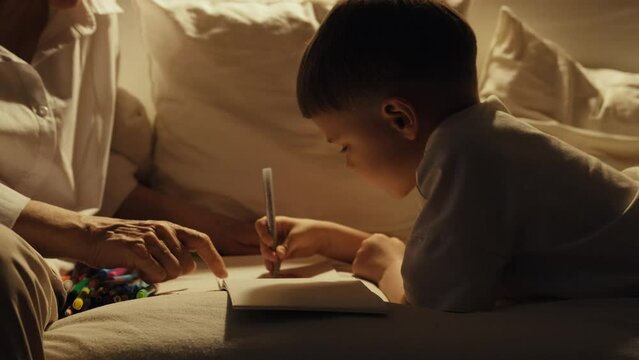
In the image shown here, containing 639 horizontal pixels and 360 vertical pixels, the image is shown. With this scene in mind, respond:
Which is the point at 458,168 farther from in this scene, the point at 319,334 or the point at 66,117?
the point at 66,117

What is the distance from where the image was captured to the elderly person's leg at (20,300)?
24.3 inches

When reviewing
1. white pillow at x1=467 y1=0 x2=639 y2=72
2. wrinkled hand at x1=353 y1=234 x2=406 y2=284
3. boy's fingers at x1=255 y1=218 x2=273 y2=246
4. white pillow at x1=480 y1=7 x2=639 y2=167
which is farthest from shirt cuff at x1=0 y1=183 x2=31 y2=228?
white pillow at x1=467 y1=0 x2=639 y2=72

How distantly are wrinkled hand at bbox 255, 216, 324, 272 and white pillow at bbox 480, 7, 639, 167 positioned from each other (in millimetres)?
462

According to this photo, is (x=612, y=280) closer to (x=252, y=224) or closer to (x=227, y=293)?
(x=227, y=293)

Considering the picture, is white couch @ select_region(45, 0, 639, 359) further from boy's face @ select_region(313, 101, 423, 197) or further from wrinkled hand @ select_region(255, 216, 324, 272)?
wrinkled hand @ select_region(255, 216, 324, 272)

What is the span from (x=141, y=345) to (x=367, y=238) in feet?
2.33

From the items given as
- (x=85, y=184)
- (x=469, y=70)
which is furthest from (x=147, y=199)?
(x=469, y=70)

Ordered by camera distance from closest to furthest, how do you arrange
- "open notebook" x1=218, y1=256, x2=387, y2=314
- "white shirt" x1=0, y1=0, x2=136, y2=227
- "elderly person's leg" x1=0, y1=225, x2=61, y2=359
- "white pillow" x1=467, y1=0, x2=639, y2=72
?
1. "elderly person's leg" x1=0, y1=225, x2=61, y2=359
2. "open notebook" x1=218, y1=256, x2=387, y2=314
3. "white shirt" x1=0, y1=0, x2=136, y2=227
4. "white pillow" x1=467, y1=0, x2=639, y2=72

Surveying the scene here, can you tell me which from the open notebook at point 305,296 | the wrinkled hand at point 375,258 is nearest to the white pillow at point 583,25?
the wrinkled hand at point 375,258

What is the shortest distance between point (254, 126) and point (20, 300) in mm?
877

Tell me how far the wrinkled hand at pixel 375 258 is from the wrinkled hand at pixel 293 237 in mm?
87

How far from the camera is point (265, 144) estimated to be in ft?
4.85

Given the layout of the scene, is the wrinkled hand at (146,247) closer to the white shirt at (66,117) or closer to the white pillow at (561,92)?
the white shirt at (66,117)

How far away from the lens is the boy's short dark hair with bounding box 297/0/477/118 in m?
0.99
